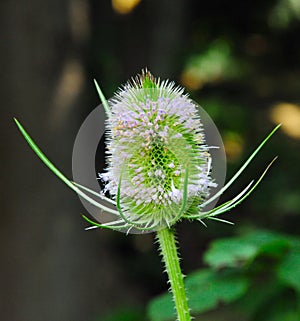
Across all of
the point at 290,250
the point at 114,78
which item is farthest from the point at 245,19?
the point at 290,250

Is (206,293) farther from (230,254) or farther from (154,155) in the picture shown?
(154,155)

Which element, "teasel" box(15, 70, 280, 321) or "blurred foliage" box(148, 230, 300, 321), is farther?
"blurred foliage" box(148, 230, 300, 321)

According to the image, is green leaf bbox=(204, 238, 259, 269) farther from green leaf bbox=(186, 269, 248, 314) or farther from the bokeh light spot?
the bokeh light spot

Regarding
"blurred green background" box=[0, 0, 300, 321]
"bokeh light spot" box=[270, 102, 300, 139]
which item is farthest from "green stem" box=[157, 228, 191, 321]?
"bokeh light spot" box=[270, 102, 300, 139]

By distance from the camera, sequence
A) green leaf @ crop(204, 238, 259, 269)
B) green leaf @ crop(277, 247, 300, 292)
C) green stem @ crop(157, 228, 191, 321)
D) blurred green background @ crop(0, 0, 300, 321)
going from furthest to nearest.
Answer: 1. blurred green background @ crop(0, 0, 300, 321)
2. green leaf @ crop(204, 238, 259, 269)
3. green leaf @ crop(277, 247, 300, 292)
4. green stem @ crop(157, 228, 191, 321)

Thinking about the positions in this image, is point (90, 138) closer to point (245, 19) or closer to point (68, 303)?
point (68, 303)

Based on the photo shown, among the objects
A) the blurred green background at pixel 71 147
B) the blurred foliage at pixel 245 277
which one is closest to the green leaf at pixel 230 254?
the blurred foliage at pixel 245 277

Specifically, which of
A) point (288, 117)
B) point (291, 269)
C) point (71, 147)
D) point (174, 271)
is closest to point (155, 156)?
point (174, 271)
